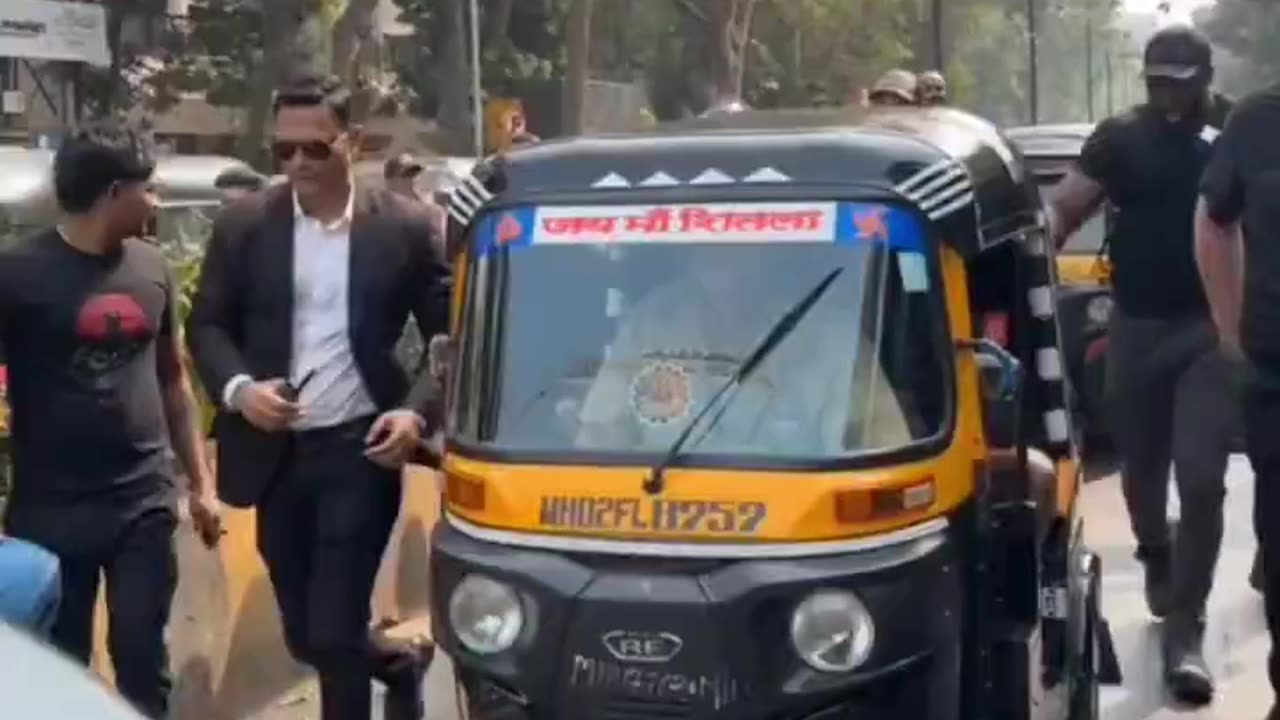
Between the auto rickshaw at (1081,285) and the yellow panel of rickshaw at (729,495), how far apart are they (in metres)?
1.90

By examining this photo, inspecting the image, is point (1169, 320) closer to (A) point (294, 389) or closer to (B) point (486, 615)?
(A) point (294, 389)

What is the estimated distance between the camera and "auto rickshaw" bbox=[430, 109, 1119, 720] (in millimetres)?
4621

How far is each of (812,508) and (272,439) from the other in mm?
1840

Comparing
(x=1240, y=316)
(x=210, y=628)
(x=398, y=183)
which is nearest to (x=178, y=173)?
(x=398, y=183)

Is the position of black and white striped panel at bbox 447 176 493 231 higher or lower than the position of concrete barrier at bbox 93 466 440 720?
higher

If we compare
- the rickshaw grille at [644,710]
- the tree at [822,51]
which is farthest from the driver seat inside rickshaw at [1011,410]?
the tree at [822,51]

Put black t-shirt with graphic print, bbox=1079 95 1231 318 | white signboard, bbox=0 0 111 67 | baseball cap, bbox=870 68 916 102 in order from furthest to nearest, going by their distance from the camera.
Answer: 1. white signboard, bbox=0 0 111 67
2. baseball cap, bbox=870 68 916 102
3. black t-shirt with graphic print, bbox=1079 95 1231 318

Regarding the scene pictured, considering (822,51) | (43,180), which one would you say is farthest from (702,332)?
(822,51)

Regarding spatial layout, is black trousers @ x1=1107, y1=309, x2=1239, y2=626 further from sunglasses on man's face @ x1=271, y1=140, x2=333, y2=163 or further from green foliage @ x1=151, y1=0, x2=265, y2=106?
green foliage @ x1=151, y1=0, x2=265, y2=106

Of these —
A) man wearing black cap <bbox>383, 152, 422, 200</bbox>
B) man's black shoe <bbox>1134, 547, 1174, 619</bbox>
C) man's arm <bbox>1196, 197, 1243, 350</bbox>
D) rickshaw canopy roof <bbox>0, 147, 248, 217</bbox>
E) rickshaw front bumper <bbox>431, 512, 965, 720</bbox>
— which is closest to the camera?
rickshaw front bumper <bbox>431, 512, 965, 720</bbox>

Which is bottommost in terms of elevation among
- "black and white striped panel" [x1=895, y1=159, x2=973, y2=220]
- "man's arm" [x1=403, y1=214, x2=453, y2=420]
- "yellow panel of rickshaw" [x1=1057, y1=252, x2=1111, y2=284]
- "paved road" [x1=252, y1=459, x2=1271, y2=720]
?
"paved road" [x1=252, y1=459, x2=1271, y2=720]

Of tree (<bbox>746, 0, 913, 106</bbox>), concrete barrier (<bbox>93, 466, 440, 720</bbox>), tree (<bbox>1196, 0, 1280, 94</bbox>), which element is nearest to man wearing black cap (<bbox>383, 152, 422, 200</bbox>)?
concrete barrier (<bbox>93, 466, 440, 720</bbox>)

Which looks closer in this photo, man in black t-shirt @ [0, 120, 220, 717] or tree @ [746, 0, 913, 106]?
man in black t-shirt @ [0, 120, 220, 717]

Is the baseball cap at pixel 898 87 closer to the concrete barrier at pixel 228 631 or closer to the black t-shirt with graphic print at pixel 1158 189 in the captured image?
the black t-shirt with graphic print at pixel 1158 189
